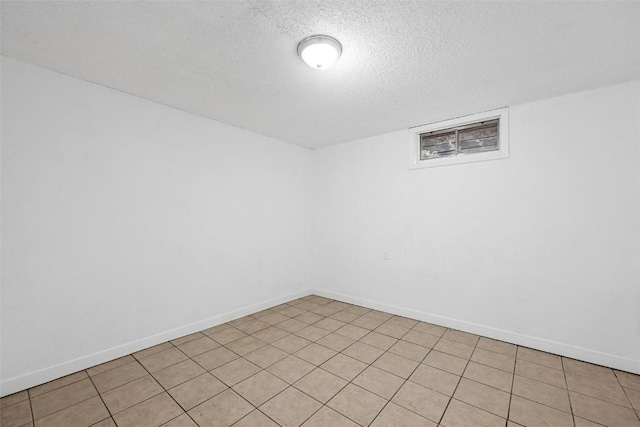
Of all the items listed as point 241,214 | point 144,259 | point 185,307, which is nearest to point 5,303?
point 144,259

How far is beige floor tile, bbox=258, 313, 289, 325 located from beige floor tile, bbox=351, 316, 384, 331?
3.23 feet

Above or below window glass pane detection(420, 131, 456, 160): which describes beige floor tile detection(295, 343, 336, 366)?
below

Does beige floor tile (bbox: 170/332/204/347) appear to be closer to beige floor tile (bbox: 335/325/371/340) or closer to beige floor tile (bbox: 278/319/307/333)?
beige floor tile (bbox: 278/319/307/333)

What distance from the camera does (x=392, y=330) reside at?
10.8ft

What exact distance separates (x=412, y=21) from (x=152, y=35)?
5.94 ft

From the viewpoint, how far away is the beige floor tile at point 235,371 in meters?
2.28

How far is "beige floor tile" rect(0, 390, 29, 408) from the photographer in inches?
77.5

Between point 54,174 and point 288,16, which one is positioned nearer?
point 288,16

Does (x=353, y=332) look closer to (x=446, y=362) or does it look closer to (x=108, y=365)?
(x=446, y=362)

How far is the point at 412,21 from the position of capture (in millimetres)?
1703

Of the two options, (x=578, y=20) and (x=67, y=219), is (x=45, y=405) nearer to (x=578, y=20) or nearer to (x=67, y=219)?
(x=67, y=219)

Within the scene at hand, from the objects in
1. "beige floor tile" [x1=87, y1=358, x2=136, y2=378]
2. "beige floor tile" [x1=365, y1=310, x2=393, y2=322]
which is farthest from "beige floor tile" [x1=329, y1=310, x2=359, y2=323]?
"beige floor tile" [x1=87, y1=358, x2=136, y2=378]

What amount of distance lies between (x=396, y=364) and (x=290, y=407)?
3.65 ft

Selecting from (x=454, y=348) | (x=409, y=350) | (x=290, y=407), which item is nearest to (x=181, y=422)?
(x=290, y=407)
